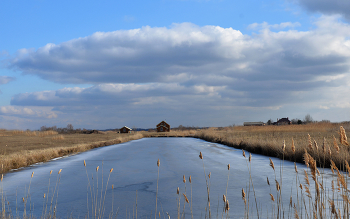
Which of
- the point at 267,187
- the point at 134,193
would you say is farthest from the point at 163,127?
the point at 134,193

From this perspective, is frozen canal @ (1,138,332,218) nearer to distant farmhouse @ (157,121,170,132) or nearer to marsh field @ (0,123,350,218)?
marsh field @ (0,123,350,218)

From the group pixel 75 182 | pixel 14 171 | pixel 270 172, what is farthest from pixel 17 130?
pixel 270 172

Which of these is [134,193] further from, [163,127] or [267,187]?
→ [163,127]

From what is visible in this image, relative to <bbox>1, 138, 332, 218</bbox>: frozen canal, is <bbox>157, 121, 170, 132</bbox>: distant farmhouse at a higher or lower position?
higher

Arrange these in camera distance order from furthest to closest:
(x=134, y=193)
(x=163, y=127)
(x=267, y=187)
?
(x=163, y=127) → (x=267, y=187) → (x=134, y=193)

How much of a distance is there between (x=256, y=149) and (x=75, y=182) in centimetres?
1445

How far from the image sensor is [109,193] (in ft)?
27.5

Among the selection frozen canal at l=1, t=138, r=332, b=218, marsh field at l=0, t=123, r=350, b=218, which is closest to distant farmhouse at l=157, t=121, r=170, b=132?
marsh field at l=0, t=123, r=350, b=218

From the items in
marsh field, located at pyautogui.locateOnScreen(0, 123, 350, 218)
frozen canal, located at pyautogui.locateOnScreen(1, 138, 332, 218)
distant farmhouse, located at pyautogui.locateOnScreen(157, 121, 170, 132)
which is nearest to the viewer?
marsh field, located at pyautogui.locateOnScreen(0, 123, 350, 218)

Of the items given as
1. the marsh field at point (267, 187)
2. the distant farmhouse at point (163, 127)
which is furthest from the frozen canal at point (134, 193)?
the distant farmhouse at point (163, 127)

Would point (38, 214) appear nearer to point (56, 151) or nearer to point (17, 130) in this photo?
point (56, 151)

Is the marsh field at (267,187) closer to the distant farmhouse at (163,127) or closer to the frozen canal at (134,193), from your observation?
the frozen canal at (134,193)

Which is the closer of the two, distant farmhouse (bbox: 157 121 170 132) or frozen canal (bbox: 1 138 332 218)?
frozen canal (bbox: 1 138 332 218)

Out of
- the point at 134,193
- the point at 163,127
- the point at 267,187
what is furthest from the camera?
the point at 163,127
